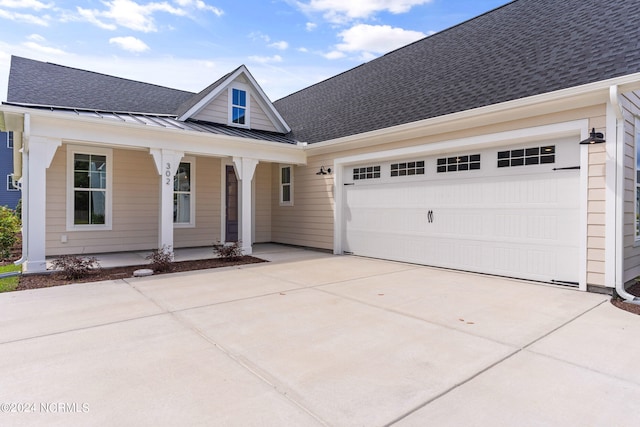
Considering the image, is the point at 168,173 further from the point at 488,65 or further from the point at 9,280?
the point at 488,65

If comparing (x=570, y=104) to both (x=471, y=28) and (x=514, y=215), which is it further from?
(x=471, y=28)

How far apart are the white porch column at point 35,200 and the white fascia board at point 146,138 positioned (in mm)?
292

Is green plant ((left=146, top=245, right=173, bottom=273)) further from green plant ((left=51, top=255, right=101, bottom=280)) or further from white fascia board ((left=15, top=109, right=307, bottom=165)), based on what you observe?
white fascia board ((left=15, top=109, right=307, bottom=165))

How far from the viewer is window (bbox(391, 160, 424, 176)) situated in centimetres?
788

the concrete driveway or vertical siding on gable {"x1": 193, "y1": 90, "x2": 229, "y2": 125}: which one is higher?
vertical siding on gable {"x1": 193, "y1": 90, "x2": 229, "y2": 125}

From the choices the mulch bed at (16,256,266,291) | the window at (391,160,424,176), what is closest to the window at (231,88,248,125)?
the mulch bed at (16,256,266,291)

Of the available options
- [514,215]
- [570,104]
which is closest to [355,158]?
[514,215]

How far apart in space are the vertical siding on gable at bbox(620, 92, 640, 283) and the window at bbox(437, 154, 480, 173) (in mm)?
2204

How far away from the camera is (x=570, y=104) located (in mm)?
5465

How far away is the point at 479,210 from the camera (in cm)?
677

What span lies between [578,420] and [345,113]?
368 inches

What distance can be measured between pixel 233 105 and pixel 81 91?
4.23 m

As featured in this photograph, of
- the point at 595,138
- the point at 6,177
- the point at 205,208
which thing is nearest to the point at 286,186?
the point at 205,208

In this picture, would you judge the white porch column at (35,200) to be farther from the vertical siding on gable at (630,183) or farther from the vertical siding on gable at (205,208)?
the vertical siding on gable at (630,183)
